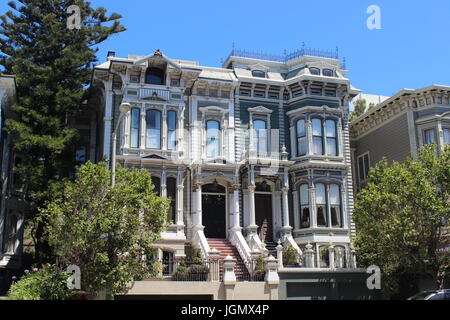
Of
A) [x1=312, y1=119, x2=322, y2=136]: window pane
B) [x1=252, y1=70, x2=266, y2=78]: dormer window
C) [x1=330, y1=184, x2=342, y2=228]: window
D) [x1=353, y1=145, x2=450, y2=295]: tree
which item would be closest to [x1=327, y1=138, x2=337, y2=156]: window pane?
[x1=312, y1=119, x2=322, y2=136]: window pane

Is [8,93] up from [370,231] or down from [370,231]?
up

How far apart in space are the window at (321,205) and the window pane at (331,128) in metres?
3.23

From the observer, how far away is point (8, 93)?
2680 cm

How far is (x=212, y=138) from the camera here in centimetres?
3059

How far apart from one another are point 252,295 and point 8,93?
1557 centimetres

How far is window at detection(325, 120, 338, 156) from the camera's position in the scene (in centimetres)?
3178

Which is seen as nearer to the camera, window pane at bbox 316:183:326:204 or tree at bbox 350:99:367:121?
window pane at bbox 316:183:326:204

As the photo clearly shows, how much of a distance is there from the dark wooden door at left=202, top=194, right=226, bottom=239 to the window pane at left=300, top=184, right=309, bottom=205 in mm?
4566

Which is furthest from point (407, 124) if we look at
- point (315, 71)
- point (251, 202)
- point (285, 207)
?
point (251, 202)

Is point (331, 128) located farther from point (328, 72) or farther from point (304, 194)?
point (304, 194)

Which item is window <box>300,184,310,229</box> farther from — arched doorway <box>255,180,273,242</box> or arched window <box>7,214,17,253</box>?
arched window <box>7,214,17,253</box>

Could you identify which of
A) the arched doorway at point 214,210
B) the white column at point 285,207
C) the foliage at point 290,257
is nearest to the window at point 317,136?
the white column at point 285,207
